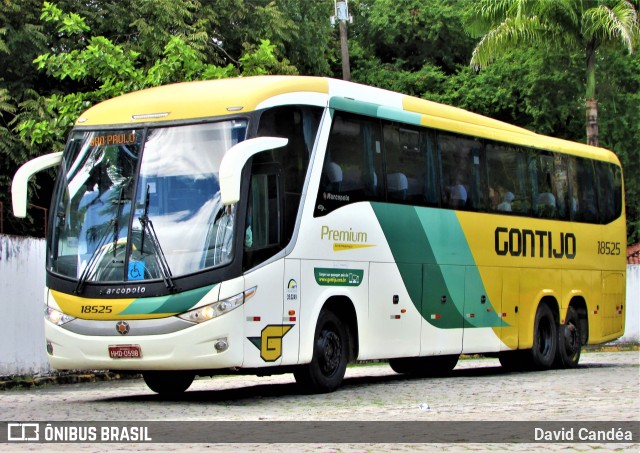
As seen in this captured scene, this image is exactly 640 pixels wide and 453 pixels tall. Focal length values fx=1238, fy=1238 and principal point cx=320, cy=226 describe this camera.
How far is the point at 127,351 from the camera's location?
13508mm

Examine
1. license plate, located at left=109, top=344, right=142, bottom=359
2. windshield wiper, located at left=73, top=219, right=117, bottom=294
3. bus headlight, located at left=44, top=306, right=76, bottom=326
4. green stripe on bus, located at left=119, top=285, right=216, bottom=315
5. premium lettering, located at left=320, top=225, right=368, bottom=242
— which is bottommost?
license plate, located at left=109, top=344, right=142, bottom=359

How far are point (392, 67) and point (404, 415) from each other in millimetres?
33730

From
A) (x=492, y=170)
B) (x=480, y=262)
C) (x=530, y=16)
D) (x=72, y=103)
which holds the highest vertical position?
(x=530, y=16)

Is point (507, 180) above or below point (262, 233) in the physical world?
above

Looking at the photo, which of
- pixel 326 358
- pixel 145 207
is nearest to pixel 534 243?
pixel 326 358

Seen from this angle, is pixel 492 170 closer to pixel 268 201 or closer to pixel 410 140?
pixel 410 140

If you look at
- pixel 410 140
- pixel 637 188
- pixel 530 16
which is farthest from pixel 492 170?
pixel 637 188

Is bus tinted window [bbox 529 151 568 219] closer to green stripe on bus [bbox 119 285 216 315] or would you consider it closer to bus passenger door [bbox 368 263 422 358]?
bus passenger door [bbox 368 263 422 358]

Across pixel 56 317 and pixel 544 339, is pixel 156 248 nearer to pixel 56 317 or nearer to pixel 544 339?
pixel 56 317

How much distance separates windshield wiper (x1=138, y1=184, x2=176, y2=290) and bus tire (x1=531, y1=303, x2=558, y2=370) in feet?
29.1

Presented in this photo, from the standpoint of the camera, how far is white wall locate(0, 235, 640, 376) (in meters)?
19.1

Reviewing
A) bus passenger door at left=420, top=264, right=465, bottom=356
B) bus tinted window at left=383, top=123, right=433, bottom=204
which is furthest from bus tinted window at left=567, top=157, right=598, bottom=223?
bus tinted window at left=383, top=123, right=433, bottom=204

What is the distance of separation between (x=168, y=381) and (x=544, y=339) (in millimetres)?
7872

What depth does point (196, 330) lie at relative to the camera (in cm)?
1334
